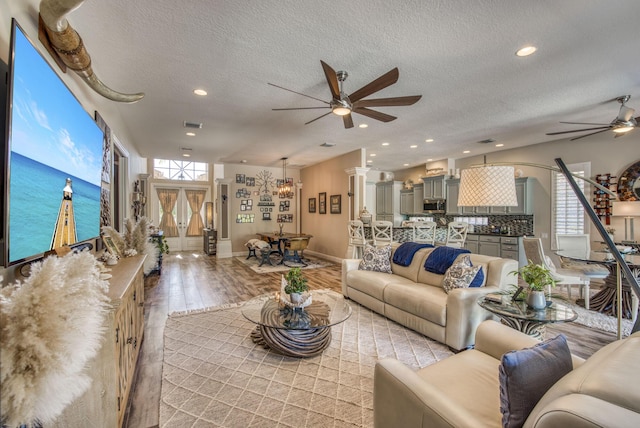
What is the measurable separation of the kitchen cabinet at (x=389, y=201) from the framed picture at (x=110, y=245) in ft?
25.5

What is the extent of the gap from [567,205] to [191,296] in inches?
290

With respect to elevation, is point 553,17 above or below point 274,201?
above

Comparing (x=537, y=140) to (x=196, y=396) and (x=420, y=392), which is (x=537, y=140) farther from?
(x=196, y=396)

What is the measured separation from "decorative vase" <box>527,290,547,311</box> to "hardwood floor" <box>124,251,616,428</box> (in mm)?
1105

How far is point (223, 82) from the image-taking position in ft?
10.7

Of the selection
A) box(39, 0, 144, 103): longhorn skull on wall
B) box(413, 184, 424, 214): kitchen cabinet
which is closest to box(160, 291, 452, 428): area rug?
box(39, 0, 144, 103): longhorn skull on wall

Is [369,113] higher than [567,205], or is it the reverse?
[369,113]

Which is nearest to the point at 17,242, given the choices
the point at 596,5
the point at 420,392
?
the point at 420,392

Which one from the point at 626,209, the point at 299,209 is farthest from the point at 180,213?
the point at 626,209

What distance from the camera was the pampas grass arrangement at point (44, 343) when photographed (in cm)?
70

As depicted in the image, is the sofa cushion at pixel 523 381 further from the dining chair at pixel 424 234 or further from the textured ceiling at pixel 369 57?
the dining chair at pixel 424 234

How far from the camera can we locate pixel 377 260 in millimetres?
4121

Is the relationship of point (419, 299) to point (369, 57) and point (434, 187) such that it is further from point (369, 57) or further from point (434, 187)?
point (434, 187)

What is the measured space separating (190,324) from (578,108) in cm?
600
